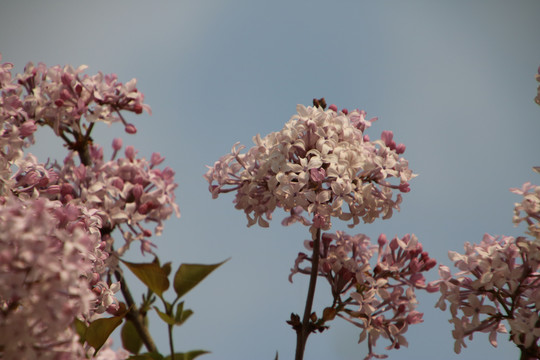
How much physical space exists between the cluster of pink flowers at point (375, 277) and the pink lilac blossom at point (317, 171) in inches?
6.2

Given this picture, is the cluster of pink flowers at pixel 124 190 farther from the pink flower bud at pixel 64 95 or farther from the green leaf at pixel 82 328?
the green leaf at pixel 82 328

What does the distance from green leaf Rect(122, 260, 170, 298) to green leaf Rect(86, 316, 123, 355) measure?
0.35 metres

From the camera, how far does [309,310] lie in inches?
74.6

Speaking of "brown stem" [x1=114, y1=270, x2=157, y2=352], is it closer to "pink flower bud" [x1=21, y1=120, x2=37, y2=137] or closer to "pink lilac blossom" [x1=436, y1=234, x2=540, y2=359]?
"pink flower bud" [x1=21, y1=120, x2=37, y2=137]

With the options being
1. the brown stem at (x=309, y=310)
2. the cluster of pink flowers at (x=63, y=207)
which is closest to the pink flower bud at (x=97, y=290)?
the cluster of pink flowers at (x=63, y=207)

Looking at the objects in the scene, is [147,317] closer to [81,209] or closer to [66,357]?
Answer: [81,209]

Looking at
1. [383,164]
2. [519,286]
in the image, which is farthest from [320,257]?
[519,286]

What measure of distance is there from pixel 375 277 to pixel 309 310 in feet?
0.87

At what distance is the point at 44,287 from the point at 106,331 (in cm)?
56

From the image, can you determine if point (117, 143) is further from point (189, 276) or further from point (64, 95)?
point (189, 276)

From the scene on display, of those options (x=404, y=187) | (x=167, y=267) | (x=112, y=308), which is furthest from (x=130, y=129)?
(x=404, y=187)

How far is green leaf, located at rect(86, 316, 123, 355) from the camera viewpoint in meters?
1.60

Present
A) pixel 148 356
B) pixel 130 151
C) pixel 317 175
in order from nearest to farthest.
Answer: pixel 317 175
pixel 148 356
pixel 130 151

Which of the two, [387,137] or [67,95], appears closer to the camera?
[387,137]
